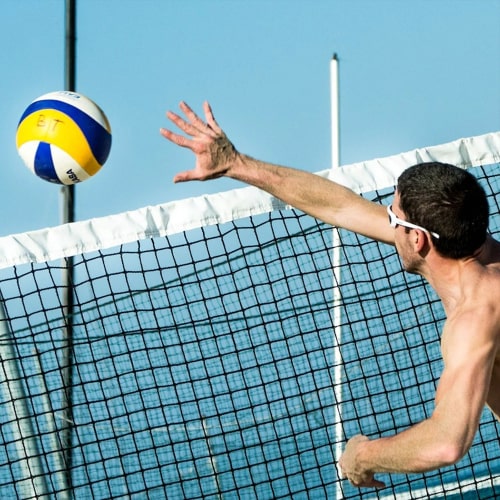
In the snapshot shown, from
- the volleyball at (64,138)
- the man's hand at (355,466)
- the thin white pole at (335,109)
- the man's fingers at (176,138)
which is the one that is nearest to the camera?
the man's hand at (355,466)

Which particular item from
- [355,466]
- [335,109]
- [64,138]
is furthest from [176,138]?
[335,109]

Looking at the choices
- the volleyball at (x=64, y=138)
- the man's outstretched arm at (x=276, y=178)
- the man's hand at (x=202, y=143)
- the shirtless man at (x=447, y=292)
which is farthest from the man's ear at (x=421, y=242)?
the volleyball at (x=64, y=138)

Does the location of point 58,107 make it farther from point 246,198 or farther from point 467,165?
point 467,165

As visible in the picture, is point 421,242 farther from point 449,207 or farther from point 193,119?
point 193,119

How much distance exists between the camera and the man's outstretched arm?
4.14m

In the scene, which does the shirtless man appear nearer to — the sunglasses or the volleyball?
the sunglasses

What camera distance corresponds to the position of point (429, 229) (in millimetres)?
3590

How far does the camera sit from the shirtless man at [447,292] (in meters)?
3.30

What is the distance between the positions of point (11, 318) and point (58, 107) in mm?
1421

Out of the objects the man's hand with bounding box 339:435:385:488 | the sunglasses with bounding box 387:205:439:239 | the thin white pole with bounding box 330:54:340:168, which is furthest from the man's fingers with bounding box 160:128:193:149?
the thin white pole with bounding box 330:54:340:168

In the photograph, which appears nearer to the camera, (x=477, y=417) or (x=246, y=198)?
(x=477, y=417)

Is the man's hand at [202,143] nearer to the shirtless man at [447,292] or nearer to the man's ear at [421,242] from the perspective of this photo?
the shirtless man at [447,292]

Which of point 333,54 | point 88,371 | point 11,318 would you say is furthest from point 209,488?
point 333,54

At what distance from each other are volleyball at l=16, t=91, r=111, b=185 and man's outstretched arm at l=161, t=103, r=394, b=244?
7.08ft
